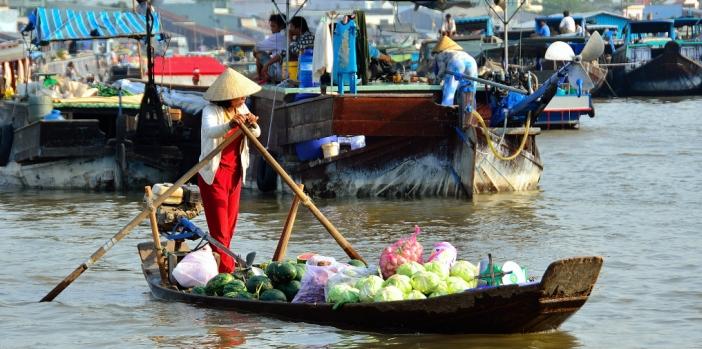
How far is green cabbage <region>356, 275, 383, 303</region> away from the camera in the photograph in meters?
7.31

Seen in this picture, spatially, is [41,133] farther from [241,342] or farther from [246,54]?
[246,54]

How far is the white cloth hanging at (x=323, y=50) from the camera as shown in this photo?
13203 mm

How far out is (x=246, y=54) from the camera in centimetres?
5356

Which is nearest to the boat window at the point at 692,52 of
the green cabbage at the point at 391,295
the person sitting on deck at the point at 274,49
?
the person sitting on deck at the point at 274,49

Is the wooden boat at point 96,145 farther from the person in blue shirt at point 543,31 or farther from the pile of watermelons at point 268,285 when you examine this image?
the person in blue shirt at point 543,31

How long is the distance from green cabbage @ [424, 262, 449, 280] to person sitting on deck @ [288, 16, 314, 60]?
7297mm

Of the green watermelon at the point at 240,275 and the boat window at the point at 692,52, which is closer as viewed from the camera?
the green watermelon at the point at 240,275

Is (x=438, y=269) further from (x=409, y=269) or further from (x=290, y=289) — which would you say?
(x=290, y=289)

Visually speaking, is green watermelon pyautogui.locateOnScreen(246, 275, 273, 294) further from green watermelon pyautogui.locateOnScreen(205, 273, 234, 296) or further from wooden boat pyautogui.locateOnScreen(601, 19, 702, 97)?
wooden boat pyautogui.locateOnScreen(601, 19, 702, 97)

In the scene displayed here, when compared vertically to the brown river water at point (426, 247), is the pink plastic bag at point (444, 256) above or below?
above

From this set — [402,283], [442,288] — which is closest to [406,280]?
[402,283]

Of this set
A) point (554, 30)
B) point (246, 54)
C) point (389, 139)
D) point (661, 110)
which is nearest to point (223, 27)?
point (246, 54)

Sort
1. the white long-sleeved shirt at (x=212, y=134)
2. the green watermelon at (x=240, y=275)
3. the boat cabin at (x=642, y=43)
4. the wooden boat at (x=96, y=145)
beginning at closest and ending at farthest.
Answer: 1. the green watermelon at (x=240, y=275)
2. the white long-sleeved shirt at (x=212, y=134)
3. the wooden boat at (x=96, y=145)
4. the boat cabin at (x=642, y=43)

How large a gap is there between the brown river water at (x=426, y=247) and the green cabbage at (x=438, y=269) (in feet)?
1.12
